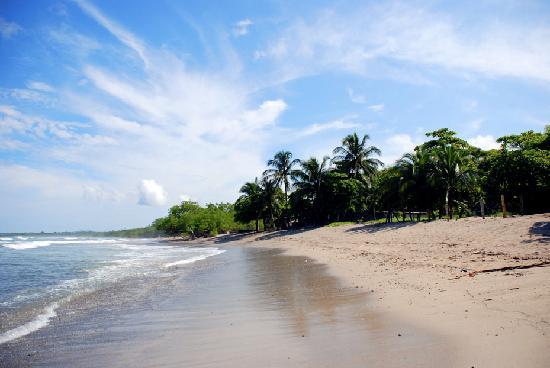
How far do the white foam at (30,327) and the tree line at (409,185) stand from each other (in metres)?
25.0

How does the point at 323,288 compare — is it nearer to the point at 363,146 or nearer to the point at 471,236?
the point at 471,236

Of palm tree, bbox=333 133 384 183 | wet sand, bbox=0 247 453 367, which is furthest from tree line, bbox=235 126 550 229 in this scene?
wet sand, bbox=0 247 453 367

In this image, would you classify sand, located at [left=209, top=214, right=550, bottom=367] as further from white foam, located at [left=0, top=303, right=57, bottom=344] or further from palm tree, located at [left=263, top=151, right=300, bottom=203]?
palm tree, located at [left=263, top=151, right=300, bottom=203]

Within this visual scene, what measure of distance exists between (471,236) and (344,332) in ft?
46.6

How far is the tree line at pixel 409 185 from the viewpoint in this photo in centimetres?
2650

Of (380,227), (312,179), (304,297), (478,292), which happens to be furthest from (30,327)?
(312,179)

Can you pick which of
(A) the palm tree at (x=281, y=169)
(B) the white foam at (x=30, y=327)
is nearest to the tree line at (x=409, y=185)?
(A) the palm tree at (x=281, y=169)

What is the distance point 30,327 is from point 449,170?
100ft

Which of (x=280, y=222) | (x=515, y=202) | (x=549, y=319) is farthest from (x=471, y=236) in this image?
(x=280, y=222)

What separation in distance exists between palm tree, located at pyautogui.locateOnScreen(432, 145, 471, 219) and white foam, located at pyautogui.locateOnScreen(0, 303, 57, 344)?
29.1m

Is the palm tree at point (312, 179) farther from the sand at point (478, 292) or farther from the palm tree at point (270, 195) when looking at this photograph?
the sand at point (478, 292)

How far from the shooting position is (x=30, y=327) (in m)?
7.77

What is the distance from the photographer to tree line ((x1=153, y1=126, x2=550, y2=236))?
2650 centimetres

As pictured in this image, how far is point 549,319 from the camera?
5.19 metres
